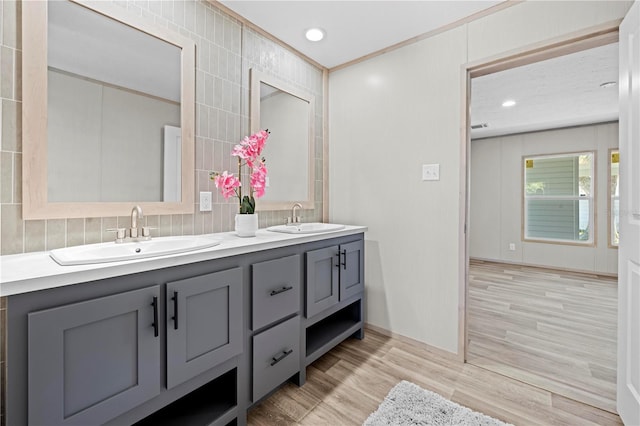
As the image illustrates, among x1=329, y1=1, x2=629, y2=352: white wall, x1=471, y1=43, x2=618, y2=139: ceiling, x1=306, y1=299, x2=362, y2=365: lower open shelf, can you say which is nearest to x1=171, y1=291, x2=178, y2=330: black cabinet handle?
x1=306, y1=299, x2=362, y2=365: lower open shelf

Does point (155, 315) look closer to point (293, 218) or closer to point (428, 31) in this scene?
point (293, 218)

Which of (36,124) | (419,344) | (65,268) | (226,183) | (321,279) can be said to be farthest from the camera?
(419,344)

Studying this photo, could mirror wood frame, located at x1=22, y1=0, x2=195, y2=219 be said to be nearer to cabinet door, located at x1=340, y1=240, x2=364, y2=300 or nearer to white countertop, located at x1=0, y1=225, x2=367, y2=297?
white countertop, located at x1=0, y1=225, x2=367, y2=297

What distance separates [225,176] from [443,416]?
1718 millimetres

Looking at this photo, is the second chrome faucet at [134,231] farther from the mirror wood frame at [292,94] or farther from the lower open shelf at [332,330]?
the lower open shelf at [332,330]

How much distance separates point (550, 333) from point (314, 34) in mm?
3126

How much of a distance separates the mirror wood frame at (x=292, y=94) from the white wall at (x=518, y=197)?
4097 mm

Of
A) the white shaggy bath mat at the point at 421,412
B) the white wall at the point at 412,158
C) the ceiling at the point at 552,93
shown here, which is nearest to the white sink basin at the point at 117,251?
the white shaggy bath mat at the point at 421,412

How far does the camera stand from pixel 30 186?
1.22 meters

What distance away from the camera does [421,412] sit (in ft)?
5.06

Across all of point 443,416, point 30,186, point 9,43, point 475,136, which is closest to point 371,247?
point 443,416

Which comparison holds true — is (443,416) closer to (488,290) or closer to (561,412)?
(561,412)

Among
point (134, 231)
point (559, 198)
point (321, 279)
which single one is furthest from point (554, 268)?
point (134, 231)

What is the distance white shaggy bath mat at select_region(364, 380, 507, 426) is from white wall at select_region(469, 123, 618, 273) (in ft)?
14.9
